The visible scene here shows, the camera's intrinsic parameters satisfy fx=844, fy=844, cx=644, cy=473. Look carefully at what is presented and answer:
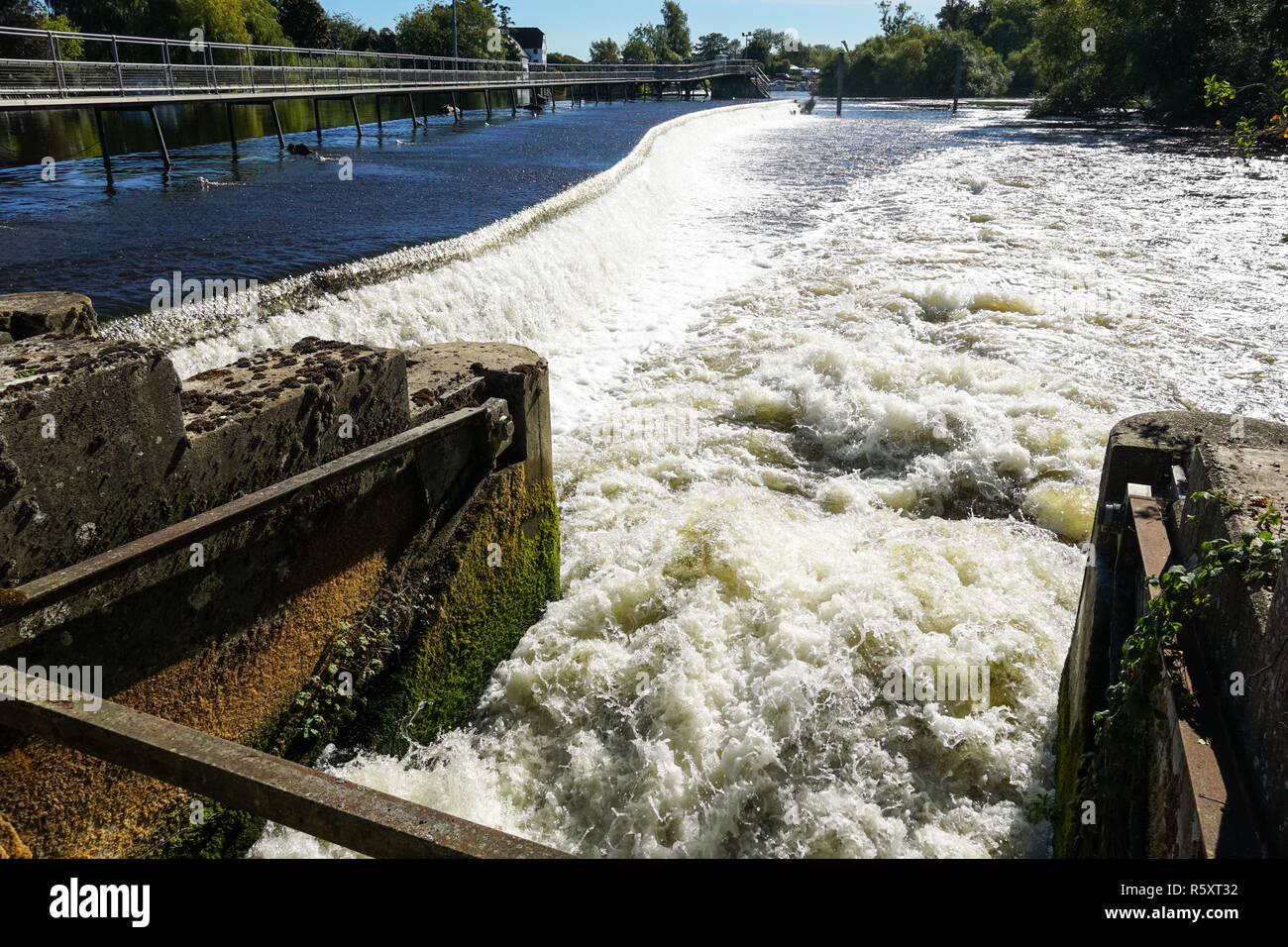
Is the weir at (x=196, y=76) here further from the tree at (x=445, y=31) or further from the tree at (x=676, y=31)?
the tree at (x=676, y=31)

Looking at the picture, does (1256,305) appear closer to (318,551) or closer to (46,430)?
(318,551)

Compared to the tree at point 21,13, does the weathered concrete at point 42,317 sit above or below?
below

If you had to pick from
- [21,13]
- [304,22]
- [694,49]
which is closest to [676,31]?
[694,49]

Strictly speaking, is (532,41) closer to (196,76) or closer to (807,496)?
(196,76)

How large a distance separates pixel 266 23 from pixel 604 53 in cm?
5735

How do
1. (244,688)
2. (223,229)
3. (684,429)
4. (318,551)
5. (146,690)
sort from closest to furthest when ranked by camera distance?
(146,690) → (244,688) → (318,551) → (684,429) → (223,229)

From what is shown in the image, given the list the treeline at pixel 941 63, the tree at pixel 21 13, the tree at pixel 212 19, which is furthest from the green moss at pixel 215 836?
the treeline at pixel 941 63

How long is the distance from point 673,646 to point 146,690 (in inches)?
105

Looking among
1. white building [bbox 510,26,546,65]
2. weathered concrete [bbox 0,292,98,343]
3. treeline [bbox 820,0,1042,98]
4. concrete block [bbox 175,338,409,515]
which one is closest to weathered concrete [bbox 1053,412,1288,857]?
concrete block [bbox 175,338,409,515]

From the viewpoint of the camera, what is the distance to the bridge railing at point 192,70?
50.4 feet

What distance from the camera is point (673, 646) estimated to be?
475 centimetres

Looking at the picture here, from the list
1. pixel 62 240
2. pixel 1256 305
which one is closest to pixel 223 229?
pixel 62 240

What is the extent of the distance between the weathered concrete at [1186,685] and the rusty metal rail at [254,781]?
153 centimetres
